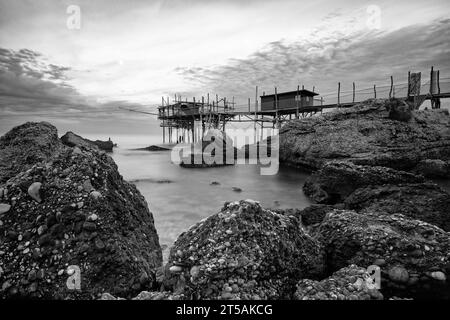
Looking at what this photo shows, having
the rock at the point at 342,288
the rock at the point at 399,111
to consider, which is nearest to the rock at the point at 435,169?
the rock at the point at 399,111

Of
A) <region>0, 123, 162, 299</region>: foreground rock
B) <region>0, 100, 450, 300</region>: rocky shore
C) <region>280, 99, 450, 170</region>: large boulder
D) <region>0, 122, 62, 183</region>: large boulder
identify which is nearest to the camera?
<region>0, 100, 450, 300</region>: rocky shore

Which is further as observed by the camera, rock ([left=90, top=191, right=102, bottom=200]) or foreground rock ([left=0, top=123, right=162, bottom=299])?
rock ([left=90, top=191, right=102, bottom=200])

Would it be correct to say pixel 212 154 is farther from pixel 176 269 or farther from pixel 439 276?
pixel 439 276

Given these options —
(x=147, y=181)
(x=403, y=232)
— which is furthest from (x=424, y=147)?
(x=147, y=181)

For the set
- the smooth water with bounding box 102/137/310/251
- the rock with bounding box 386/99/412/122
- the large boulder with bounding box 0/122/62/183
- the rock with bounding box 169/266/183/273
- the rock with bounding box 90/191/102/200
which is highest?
the rock with bounding box 386/99/412/122

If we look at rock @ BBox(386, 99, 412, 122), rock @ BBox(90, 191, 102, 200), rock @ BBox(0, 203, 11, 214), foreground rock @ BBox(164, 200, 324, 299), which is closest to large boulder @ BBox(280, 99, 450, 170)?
rock @ BBox(386, 99, 412, 122)

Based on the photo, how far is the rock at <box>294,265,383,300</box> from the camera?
2.51 meters

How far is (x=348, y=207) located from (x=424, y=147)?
41.2 feet

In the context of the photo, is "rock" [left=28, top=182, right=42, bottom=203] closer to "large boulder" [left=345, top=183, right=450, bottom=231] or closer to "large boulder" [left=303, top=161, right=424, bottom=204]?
"large boulder" [left=345, top=183, right=450, bottom=231]

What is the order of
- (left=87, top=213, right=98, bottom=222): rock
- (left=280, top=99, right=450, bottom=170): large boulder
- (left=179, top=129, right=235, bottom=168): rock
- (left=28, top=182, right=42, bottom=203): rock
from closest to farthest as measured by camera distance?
(left=87, top=213, right=98, bottom=222): rock → (left=28, top=182, right=42, bottom=203): rock → (left=280, top=99, right=450, bottom=170): large boulder → (left=179, top=129, right=235, bottom=168): rock

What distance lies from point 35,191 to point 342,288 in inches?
148

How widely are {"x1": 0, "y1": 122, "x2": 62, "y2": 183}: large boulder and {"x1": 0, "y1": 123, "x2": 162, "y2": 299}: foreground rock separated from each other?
327cm

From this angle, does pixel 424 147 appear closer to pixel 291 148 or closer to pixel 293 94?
pixel 291 148
